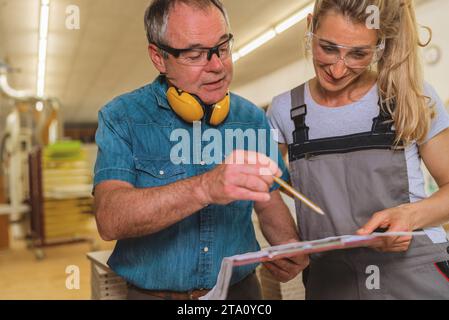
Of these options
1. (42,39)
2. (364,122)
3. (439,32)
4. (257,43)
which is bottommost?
(364,122)

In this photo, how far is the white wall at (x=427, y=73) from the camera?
1.26m

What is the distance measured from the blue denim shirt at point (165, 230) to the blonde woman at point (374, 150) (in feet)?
0.81

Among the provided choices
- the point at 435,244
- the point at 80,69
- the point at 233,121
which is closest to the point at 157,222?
the point at 233,121

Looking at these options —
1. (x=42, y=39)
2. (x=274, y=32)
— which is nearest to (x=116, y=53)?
(x=42, y=39)

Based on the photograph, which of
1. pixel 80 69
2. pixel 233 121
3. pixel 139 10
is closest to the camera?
pixel 233 121

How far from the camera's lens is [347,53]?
958 millimetres

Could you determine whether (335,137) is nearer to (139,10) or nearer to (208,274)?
(208,274)

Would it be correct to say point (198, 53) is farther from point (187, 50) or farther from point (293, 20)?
point (293, 20)

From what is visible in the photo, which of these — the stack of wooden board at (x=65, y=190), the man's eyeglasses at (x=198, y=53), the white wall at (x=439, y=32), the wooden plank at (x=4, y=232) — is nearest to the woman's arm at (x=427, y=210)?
the man's eyeglasses at (x=198, y=53)

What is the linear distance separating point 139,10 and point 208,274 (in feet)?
2.51

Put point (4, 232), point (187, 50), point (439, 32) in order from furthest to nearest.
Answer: point (4, 232) < point (439, 32) < point (187, 50)

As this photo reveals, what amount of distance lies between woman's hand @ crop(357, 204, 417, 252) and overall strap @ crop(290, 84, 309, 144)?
26cm

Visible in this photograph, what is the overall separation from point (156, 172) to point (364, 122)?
0.51 metres

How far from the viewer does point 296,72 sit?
4.17ft
